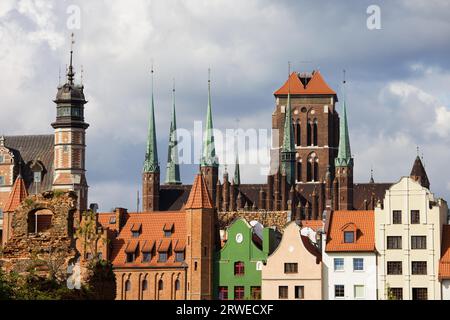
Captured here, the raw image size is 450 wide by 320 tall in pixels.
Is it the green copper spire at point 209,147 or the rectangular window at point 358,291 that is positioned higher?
the green copper spire at point 209,147

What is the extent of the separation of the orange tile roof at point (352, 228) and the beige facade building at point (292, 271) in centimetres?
159

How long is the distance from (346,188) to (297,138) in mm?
25438

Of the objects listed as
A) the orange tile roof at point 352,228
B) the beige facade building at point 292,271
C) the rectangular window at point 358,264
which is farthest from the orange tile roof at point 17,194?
the rectangular window at point 358,264

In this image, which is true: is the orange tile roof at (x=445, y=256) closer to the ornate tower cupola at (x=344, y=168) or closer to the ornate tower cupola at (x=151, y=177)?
the ornate tower cupola at (x=344, y=168)

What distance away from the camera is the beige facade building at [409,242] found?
9088cm

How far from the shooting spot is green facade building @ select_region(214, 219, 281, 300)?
3844 inches

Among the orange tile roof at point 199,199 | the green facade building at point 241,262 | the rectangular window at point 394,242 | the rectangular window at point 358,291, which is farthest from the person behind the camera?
the orange tile roof at point 199,199

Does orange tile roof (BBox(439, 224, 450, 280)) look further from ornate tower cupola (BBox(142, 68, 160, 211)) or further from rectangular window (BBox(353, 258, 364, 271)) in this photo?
ornate tower cupola (BBox(142, 68, 160, 211))

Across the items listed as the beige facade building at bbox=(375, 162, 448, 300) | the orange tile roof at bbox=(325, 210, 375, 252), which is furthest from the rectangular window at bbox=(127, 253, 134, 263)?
the beige facade building at bbox=(375, 162, 448, 300)

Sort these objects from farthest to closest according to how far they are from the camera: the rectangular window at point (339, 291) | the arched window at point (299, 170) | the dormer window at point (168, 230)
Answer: the arched window at point (299, 170), the dormer window at point (168, 230), the rectangular window at point (339, 291)

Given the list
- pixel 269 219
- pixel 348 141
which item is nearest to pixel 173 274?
pixel 269 219

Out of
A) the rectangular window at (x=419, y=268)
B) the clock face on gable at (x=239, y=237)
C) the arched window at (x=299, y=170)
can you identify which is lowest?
the rectangular window at (x=419, y=268)

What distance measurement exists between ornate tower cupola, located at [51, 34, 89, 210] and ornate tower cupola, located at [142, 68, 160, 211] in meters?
32.7
